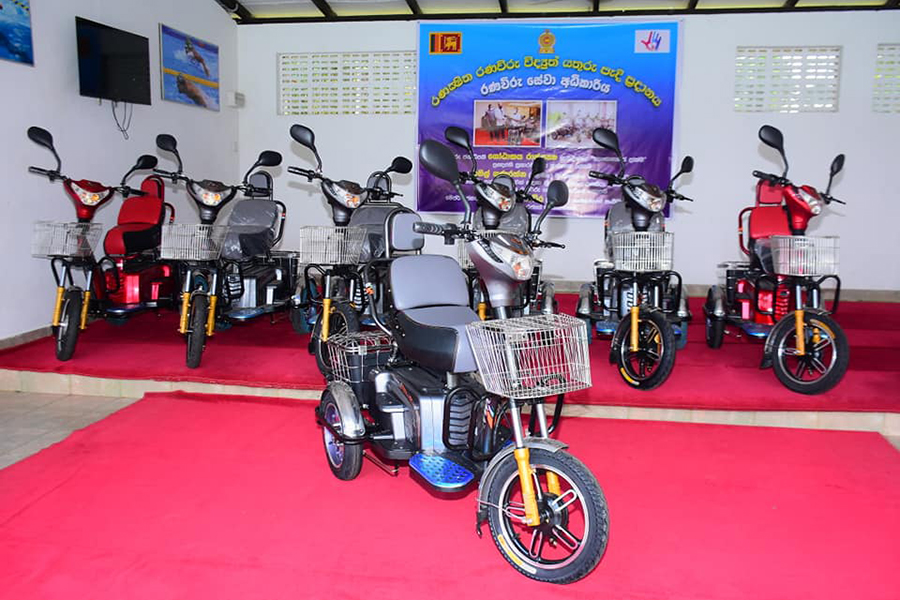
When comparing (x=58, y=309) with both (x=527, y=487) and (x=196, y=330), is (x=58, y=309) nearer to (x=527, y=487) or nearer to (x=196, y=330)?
(x=196, y=330)

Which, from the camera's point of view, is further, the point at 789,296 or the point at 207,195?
the point at 207,195

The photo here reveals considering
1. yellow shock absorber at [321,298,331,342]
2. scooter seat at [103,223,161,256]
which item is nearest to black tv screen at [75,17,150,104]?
scooter seat at [103,223,161,256]

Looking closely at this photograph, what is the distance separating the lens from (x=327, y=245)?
392cm

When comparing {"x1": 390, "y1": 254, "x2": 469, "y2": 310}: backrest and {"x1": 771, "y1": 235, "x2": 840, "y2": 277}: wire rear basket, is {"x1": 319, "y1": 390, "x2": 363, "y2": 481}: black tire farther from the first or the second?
{"x1": 771, "y1": 235, "x2": 840, "y2": 277}: wire rear basket

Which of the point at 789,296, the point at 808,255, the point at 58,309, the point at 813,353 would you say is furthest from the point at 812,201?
the point at 58,309

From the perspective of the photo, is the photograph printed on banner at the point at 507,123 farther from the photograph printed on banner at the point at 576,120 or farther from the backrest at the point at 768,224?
the backrest at the point at 768,224

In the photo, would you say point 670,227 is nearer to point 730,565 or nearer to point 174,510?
point 730,565

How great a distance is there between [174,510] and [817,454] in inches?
106

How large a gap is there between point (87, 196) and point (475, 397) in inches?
128

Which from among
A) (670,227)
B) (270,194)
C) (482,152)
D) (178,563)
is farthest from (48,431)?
(670,227)

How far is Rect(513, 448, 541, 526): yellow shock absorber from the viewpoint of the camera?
6.38 feet

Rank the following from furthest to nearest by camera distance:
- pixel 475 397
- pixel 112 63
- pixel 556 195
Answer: pixel 112 63, pixel 556 195, pixel 475 397

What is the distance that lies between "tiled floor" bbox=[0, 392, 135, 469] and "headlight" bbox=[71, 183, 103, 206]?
1226mm

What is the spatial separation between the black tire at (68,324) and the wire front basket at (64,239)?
248 mm
